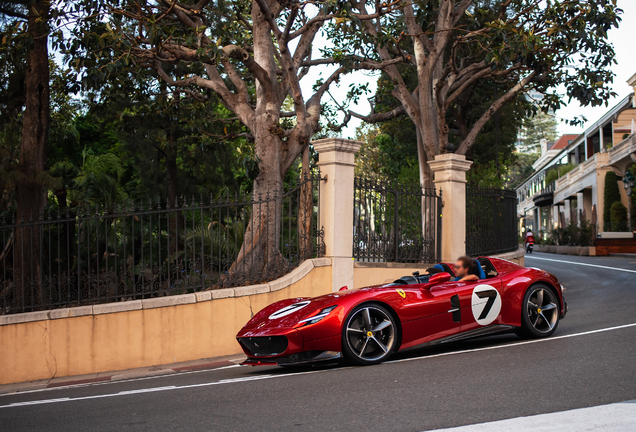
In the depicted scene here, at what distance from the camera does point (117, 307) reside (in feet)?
28.9

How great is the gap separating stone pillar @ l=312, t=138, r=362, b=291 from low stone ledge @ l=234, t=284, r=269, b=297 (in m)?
1.28

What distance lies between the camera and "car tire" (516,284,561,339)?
25.7 ft

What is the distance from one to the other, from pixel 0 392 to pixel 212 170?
15831 mm

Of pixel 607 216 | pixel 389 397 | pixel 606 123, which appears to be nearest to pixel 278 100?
pixel 389 397

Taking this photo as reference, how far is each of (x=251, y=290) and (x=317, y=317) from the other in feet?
9.88

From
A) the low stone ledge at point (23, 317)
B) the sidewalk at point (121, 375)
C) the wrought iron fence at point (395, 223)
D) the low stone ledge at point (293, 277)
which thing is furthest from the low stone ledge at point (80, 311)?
the wrought iron fence at point (395, 223)

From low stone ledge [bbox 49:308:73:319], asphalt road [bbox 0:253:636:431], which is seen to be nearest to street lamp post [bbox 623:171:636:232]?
asphalt road [bbox 0:253:636:431]

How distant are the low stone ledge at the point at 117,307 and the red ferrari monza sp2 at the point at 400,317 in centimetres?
240

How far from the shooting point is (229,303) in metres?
9.29

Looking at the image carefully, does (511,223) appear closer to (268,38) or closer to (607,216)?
(268,38)

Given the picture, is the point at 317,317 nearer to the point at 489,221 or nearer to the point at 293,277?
the point at 293,277

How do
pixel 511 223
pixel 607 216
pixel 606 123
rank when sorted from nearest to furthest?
pixel 511 223 < pixel 607 216 < pixel 606 123

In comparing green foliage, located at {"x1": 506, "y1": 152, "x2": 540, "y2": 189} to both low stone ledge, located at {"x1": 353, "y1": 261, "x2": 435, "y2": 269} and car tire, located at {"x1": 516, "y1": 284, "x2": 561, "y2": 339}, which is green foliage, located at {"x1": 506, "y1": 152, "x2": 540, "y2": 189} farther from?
car tire, located at {"x1": 516, "y1": 284, "x2": 561, "y2": 339}

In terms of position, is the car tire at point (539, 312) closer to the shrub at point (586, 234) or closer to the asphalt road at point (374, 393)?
the asphalt road at point (374, 393)
